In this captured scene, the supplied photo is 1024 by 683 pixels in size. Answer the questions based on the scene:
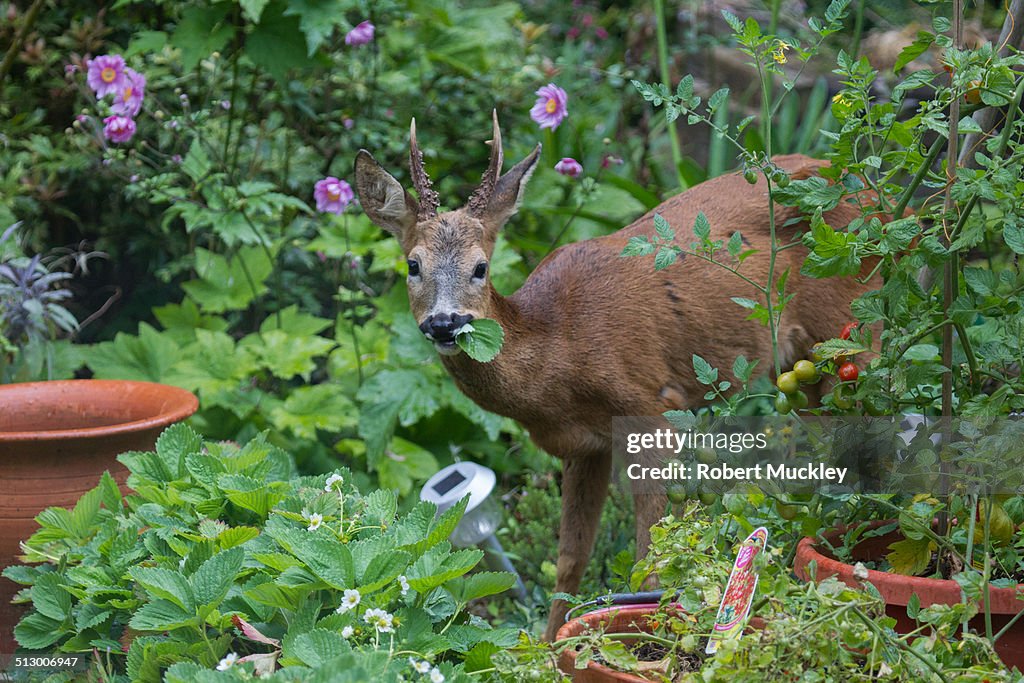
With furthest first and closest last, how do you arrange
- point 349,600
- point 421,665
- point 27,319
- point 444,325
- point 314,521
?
point 27,319
point 444,325
point 314,521
point 349,600
point 421,665

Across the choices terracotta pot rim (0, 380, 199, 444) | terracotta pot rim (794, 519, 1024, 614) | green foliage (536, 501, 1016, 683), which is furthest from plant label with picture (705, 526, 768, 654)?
terracotta pot rim (0, 380, 199, 444)

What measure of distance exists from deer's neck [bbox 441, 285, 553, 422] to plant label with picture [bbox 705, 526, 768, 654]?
1436 millimetres

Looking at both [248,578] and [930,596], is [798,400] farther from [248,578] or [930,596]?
[248,578]

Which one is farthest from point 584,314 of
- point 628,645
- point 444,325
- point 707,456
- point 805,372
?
point 628,645

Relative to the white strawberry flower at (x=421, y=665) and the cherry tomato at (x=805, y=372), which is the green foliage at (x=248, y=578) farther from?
the cherry tomato at (x=805, y=372)

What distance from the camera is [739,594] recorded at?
2.09 metres

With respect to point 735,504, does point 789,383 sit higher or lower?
higher

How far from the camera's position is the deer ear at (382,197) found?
11.7ft

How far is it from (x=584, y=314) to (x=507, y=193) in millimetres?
450

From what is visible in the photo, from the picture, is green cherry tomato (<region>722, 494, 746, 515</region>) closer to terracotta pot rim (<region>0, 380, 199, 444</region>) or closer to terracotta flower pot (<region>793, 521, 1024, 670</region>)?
terracotta flower pot (<region>793, 521, 1024, 670</region>)

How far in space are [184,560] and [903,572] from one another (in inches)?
60.3

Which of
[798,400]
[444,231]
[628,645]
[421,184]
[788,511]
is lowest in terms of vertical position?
[628,645]

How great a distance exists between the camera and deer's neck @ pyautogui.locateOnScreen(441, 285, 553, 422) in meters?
3.51

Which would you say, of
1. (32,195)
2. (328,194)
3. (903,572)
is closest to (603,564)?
(328,194)
